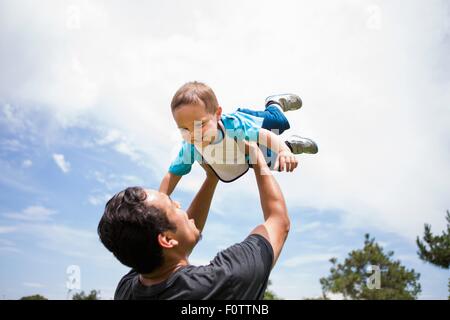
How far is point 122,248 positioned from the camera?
245cm

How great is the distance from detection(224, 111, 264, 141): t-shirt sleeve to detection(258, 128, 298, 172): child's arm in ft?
0.18

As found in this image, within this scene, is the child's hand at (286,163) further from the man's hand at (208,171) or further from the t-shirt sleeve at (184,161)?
the t-shirt sleeve at (184,161)

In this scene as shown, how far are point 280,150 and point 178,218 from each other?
1222 millimetres

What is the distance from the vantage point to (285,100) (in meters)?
4.59

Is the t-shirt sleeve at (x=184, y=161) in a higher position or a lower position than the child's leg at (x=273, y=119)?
lower

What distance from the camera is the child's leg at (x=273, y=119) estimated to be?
14.0 feet

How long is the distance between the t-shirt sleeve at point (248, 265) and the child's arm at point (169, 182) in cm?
134

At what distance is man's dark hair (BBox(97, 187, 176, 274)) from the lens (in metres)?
2.42

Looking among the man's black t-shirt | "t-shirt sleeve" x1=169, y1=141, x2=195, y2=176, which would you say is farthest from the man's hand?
the man's black t-shirt

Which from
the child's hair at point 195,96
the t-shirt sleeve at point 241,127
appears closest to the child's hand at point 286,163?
the t-shirt sleeve at point 241,127

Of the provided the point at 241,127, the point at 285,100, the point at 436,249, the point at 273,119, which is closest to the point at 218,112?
the point at 241,127

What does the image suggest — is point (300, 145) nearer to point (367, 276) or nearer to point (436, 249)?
point (436, 249)

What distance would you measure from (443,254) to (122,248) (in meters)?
17.0
